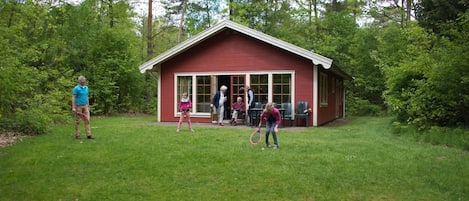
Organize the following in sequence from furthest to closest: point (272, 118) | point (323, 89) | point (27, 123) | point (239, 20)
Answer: point (239, 20) < point (323, 89) < point (27, 123) < point (272, 118)

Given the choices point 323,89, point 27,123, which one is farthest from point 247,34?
point 27,123

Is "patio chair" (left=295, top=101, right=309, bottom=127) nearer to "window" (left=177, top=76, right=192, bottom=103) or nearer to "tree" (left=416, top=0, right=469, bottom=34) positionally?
"window" (left=177, top=76, right=192, bottom=103)

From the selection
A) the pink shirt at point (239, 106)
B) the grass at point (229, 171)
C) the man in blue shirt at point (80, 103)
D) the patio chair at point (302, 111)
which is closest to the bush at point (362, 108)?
the patio chair at point (302, 111)

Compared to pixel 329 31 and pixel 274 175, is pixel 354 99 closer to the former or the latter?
pixel 329 31

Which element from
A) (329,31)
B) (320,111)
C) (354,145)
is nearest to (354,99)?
(329,31)

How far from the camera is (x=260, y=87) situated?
48.8 ft

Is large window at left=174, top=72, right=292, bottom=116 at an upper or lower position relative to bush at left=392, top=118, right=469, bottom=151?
upper

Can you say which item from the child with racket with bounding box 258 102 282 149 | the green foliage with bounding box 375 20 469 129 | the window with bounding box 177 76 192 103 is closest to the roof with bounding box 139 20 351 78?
the window with bounding box 177 76 192 103

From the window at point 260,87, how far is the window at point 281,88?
0.30 metres

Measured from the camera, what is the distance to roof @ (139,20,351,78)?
13.3 meters

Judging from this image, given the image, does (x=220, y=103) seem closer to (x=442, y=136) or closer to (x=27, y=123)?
(x=27, y=123)

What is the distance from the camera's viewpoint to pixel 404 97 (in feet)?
39.6

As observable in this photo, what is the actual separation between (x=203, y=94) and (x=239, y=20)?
13250mm

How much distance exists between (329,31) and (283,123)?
16.8 metres
